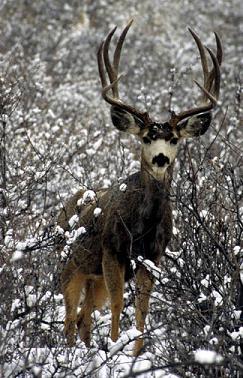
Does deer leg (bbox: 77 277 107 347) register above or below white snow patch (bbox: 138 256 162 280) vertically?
above

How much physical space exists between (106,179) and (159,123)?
2.99 metres

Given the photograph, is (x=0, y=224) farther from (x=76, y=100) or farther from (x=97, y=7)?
(x=97, y=7)

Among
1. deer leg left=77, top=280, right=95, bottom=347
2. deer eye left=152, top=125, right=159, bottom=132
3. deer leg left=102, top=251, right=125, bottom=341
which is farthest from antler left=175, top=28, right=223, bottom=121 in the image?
deer leg left=77, top=280, right=95, bottom=347

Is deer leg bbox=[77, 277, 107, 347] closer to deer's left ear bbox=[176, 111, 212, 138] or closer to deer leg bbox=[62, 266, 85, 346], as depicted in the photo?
deer leg bbox=[62, 266, 85, 346]

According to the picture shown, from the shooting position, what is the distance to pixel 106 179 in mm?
10258

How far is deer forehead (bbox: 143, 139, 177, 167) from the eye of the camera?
7.04 meters

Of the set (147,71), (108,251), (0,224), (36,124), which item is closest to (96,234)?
(108,251)

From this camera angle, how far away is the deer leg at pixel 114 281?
707 centimetres

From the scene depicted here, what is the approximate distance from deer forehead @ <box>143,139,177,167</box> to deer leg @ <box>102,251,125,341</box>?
32.9 inches

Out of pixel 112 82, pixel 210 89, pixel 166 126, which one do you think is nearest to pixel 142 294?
pixel 166 126

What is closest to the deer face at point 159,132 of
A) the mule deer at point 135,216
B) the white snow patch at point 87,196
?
the mule deer at point 135,216

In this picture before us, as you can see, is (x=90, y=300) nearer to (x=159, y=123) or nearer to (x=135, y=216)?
(x=135, y=216)

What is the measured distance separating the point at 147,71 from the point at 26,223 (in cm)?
1231

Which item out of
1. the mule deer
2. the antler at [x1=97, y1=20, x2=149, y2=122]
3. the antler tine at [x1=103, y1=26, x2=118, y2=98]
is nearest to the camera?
the mule deer
